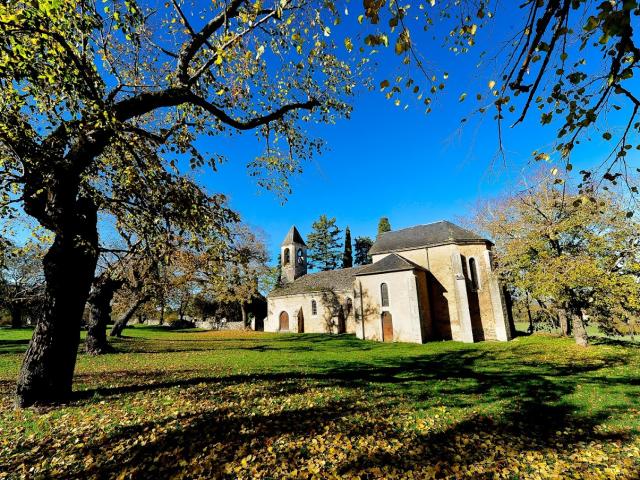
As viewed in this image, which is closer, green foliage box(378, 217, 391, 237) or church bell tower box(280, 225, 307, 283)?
church bell tower box(280, 225, 307, 283)

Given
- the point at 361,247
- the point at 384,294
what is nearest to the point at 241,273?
the point at 384,294

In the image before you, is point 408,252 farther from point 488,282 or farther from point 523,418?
point 523,418

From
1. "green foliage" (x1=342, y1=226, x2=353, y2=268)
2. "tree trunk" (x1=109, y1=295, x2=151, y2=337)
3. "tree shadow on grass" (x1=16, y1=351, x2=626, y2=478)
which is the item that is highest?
"green foliage" (x1=342, y1=226, x2=353, y2=268)

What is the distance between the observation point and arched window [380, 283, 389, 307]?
2725cm

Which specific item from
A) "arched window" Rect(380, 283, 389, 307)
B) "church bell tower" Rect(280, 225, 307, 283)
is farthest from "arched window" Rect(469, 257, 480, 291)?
"church bell tower" Rect(280, 225, 307, 283)

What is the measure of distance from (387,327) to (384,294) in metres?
2.88

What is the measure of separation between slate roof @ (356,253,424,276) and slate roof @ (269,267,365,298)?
264 inches

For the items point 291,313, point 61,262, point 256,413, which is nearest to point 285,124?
point 61,262

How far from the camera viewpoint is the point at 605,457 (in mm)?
5105

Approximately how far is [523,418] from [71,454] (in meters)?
8.88

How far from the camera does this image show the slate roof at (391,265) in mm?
26481

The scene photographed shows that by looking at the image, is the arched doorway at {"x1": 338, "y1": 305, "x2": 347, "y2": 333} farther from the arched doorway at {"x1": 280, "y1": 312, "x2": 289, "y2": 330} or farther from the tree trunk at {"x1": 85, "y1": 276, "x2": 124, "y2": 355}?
the tree trunk at {"x1": 85, "y1": 276, "x2": 124, "y2": 355}

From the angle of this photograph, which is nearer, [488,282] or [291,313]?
[488,282]

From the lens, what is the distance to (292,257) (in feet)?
154
